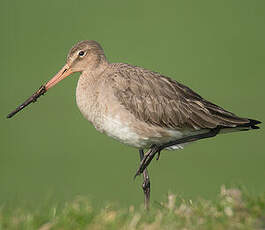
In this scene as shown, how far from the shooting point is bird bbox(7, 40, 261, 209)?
30.0 ft

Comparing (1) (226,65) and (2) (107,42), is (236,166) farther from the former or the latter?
(2) (107,42)

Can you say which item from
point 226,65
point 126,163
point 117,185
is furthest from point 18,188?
point 226,65

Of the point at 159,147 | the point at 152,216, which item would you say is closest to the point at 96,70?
the point at 159,147

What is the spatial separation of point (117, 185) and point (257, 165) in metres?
3.65

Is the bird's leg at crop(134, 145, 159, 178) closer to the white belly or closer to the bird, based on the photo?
the bird

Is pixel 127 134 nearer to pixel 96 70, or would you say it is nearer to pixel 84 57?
pixel 96 70

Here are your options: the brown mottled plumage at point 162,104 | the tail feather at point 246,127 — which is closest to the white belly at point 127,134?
the brown mottled plumage at point 162,104

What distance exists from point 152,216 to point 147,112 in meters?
2.58

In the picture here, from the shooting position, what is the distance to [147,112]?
9273mm

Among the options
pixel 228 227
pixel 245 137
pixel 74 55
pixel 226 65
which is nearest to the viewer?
pixel 228 227

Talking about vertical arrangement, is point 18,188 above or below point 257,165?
above

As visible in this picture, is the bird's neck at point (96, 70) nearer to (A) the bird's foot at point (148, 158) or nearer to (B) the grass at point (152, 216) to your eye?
(A) the bird's foot at point (148, 158)

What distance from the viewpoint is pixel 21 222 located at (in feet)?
21.7

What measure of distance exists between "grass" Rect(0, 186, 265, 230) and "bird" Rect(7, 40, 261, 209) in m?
1.91
